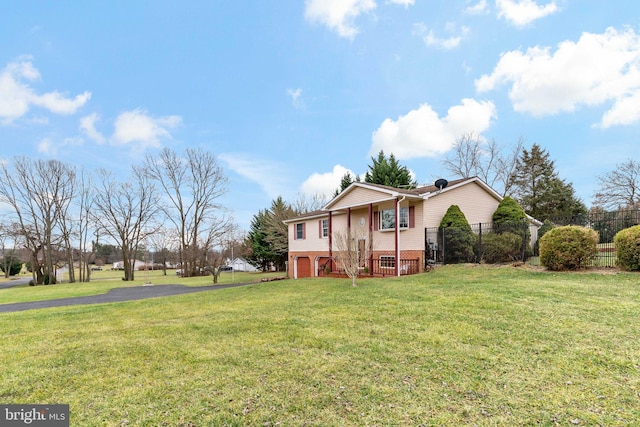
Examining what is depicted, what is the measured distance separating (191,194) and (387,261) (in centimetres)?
2975

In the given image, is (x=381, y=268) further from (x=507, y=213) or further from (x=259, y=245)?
(x=259, y=245)

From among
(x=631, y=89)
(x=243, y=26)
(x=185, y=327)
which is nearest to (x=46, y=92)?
(x=243, y=26)

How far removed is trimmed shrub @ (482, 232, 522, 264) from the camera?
13945mm

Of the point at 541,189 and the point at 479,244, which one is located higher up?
the point at 541,189

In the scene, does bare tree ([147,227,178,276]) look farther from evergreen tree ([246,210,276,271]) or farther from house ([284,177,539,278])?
house ([284,177,539,278])

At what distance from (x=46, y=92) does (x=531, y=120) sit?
26549 millimetres

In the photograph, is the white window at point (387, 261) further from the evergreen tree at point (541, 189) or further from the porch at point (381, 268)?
the evergreen tree at point (541, 189)

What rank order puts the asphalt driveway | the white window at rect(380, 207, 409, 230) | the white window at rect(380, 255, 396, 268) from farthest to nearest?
the white window at rect(380, 255, 396, 268)
the white window at rect(380, 207, 409, 230)
the asphalt driveway

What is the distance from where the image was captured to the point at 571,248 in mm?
10109

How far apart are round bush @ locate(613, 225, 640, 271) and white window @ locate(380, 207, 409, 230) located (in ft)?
25.9

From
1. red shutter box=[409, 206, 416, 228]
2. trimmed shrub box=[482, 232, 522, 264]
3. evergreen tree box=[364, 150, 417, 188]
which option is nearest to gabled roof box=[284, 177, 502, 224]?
red shutter box=[409, 206, 416, 228]

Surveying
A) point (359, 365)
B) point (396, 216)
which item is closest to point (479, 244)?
point (396, 216)

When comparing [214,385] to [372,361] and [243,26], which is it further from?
[243,26]

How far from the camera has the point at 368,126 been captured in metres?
20.1
